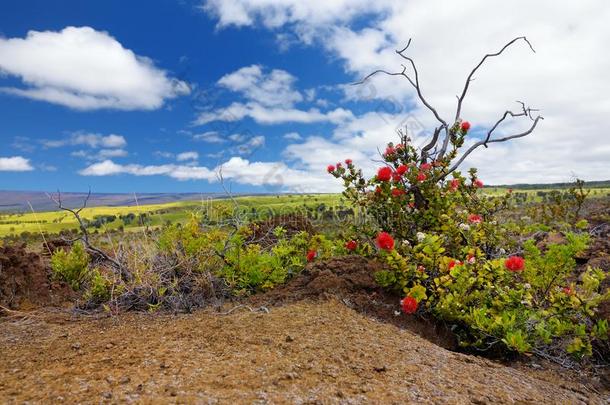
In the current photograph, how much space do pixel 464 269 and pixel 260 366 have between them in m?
2.88

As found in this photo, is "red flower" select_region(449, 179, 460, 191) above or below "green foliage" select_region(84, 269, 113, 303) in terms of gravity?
above

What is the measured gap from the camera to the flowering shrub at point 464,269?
5.02 meters

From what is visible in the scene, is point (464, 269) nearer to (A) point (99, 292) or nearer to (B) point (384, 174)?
(B) point (384, 174)

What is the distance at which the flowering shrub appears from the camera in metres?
5.02

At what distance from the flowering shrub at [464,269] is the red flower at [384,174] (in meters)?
0.01

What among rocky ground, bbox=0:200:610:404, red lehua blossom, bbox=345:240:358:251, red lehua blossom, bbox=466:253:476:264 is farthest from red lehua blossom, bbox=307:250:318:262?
red lehua blossom, bbox=466:253:476:264

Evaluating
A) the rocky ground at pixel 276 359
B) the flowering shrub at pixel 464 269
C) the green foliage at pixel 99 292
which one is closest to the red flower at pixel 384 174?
the flowering shrub at pixel 464 269

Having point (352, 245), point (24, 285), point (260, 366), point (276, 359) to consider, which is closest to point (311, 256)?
point (352, 245)

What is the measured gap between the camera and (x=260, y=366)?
3391 mm

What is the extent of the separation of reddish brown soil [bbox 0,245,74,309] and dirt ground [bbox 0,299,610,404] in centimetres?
177

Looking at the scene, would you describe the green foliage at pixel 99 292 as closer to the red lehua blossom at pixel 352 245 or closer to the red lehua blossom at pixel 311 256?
the red lehua blossom at pixel 311 256

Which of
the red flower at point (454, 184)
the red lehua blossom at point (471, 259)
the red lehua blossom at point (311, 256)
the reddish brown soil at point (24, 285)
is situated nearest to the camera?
the red lehua blossom at point (471, 259)

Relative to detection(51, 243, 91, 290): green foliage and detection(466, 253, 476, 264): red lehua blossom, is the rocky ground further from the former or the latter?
detection(51, 243, 91, 290): green foliage

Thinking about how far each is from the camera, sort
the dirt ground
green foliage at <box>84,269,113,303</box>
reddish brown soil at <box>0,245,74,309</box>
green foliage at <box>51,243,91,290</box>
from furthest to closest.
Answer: green foliage at <box>51,243,91,290</box> → reddish brown soil at <box>0,245,74,309</box> → green foliage at <box>84,269,113,303</box> → the dirt ground
